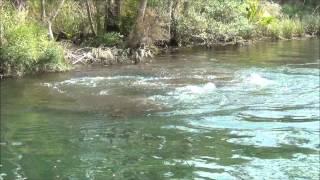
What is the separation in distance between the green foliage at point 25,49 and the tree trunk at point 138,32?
13.3 ft

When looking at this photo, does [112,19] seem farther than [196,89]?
Yes

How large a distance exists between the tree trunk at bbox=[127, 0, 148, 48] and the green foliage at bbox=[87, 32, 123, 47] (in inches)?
25.1

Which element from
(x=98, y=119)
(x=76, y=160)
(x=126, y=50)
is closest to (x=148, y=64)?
(x=126, y=50)

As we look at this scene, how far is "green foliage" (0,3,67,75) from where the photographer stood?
18.2 metres

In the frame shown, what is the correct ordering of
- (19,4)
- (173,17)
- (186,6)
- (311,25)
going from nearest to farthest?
(19,4)
(173,17)
(186,6)
(311,25)

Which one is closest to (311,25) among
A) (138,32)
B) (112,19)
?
(112,19)

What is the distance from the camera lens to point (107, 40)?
24172mm

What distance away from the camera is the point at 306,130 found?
37.1 ft

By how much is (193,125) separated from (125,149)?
7.08 feet

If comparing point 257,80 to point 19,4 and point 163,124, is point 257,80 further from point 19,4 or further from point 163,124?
point 19,4

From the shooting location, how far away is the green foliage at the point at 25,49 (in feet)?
59.8

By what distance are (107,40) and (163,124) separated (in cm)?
1275

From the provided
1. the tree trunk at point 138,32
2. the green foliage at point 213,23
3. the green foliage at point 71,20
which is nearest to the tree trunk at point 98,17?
the green foliage at point 71,20

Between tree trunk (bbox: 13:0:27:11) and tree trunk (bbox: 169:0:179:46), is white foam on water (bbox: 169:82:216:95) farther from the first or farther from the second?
tree trunk (bbox: 169:0:179:46)
